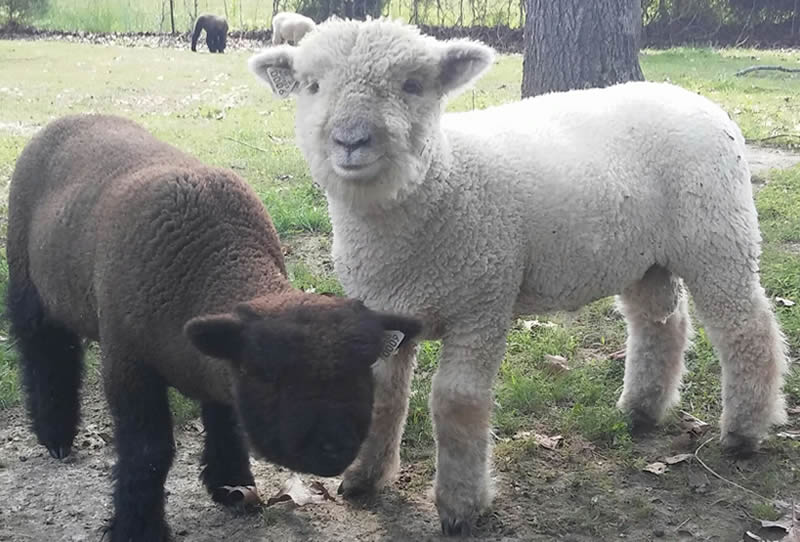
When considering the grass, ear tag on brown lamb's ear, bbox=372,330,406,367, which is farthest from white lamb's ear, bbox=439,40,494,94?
the grass

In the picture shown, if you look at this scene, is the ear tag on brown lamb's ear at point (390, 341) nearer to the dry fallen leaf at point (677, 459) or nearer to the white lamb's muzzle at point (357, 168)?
the white lamb's muzzle at point (357, 168)

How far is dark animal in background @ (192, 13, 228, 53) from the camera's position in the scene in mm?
19141

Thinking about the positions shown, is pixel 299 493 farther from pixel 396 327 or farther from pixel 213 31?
pixel 213 31

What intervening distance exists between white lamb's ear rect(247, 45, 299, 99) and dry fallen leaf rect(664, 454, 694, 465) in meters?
2.34

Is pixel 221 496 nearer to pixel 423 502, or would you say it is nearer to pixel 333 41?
pixel 423 502

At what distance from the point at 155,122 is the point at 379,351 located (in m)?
9.04

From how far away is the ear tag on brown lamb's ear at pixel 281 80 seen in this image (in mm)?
3762

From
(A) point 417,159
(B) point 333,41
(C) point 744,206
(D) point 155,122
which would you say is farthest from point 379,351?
(D) point 155,122

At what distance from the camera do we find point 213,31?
63.0 ft

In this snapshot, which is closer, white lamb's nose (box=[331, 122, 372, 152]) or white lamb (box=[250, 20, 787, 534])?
white lamb's nose (box=[331, 122, 372, 152])

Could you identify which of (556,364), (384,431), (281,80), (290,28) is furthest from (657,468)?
(290,28)

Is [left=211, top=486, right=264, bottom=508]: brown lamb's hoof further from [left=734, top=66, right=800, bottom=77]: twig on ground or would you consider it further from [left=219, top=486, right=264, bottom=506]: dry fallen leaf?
[left=734, top=66, right=800, bottom=77]: twig on ground

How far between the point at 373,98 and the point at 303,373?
3.52ft

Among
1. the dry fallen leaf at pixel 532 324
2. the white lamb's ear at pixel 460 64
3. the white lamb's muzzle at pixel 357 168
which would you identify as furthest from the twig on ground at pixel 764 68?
the white lamb's muzzle at pixel 357 168
